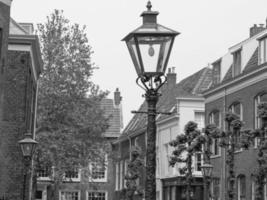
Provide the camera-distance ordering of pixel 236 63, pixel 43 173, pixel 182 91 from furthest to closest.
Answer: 1. pixel 43 173
2. pixel 182 91
3. pixel 236 63

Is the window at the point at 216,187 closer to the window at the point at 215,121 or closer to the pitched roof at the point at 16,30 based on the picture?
the window at the point at 215,121

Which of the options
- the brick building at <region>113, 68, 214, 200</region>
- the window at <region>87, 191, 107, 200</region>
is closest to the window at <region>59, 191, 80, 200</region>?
the window at <region>87, 191, 107, 200</region>

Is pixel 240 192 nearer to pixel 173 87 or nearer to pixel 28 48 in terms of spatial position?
pixel 28 48

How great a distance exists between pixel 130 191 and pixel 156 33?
3578 centimetres

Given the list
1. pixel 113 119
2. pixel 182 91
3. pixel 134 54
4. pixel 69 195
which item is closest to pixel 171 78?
pixel 182 91

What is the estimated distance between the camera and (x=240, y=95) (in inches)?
1416

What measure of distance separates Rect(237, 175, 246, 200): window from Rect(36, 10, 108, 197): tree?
31.4 ft

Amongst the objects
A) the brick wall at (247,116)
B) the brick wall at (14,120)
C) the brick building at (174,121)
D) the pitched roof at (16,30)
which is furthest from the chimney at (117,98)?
the brick wall at (14,120)

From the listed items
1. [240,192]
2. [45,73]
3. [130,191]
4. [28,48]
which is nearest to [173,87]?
[130,191]

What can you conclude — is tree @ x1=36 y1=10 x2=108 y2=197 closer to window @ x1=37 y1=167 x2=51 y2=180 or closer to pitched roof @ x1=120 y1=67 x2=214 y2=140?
window @ x1=37 y1=167 x2=51 y2=180

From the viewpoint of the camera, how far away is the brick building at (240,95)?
33.7 m

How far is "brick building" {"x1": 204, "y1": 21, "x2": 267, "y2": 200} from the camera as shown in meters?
33.7

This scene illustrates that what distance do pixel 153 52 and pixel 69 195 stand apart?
5241 cm

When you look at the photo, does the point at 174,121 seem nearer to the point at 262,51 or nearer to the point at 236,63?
the point at 236,63
